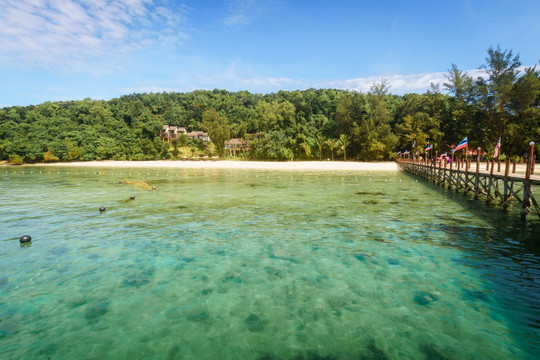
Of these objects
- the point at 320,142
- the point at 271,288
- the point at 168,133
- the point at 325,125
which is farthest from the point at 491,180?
the point at 168,133

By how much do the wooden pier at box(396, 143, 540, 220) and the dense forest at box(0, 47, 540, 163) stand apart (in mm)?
16020

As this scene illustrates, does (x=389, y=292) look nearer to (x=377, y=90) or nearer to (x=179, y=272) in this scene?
(x=179, y=272)

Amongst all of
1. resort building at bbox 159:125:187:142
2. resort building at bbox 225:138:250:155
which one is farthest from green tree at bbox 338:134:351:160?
resort building at bbox 159:125:187:142

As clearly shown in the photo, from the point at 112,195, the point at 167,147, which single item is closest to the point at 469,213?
the point at 112,195

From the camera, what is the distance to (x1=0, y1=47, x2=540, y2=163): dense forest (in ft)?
180

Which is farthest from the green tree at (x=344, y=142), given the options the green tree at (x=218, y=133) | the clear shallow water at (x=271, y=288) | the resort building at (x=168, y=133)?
the resort building at (x=168, y=133)

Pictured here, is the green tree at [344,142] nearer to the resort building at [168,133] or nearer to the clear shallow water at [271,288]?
the clear shallow water at [271,288]

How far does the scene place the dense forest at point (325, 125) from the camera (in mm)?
54938

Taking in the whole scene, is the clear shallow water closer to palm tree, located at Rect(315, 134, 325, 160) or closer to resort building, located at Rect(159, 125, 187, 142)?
palm tree, located at Rect(315, 134, 325, 160)

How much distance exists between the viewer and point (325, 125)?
8888cm

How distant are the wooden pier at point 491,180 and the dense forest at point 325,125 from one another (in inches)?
631

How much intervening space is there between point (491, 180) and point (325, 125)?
69.5m

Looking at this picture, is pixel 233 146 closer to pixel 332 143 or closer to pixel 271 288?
pixel 332 143

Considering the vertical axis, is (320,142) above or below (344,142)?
above
